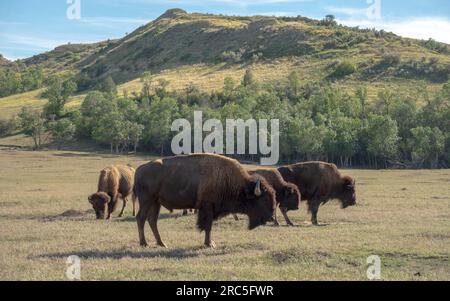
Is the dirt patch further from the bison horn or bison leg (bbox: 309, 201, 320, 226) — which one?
the bison horn

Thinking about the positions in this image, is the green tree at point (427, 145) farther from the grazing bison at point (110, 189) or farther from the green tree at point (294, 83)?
the grazing bison at point (110, 189)

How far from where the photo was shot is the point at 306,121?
7600cm

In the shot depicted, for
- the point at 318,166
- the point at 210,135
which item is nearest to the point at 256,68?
the point at 210,135

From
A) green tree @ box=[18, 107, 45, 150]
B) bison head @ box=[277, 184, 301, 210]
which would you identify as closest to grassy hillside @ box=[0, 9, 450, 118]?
green tree @ box=[18, 107, 45, 150]

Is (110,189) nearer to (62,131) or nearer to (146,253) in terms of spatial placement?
(146,253)

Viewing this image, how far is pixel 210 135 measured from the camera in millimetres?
74062

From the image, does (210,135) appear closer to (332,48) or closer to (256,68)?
(256,68)

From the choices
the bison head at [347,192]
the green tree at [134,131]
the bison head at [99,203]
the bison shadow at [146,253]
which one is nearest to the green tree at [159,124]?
the green tree at [134,131]

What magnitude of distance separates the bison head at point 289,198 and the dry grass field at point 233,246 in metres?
0.80

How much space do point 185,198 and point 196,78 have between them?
133101 millimetres

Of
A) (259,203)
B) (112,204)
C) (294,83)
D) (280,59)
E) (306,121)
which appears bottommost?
(112,204)

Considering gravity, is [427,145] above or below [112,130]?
below

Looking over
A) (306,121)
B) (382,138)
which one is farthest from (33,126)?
(382,138)

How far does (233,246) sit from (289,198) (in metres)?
5.51
